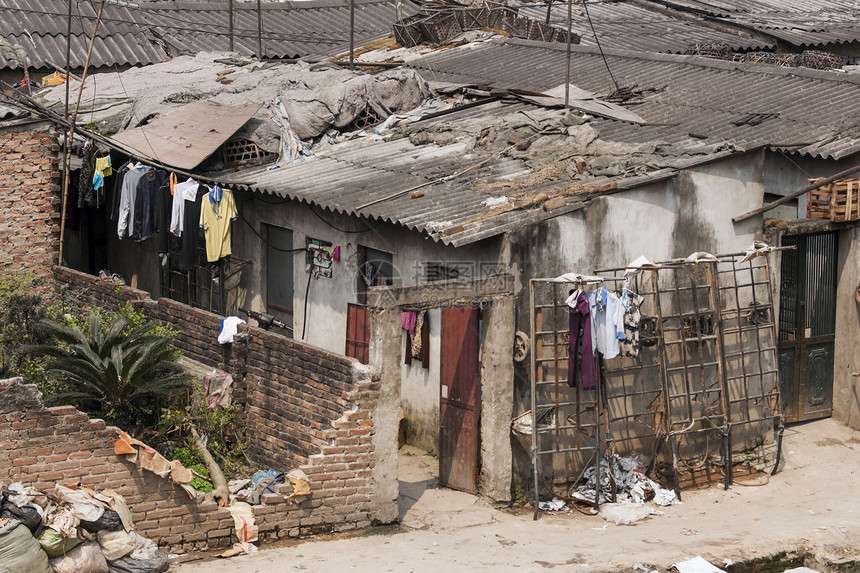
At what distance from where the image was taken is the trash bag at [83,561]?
29.6ft

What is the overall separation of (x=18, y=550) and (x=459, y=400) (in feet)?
15.5

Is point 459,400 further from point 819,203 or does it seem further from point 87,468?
point 819,203

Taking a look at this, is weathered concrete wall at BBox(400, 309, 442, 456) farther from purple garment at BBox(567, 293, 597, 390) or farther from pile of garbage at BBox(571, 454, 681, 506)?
pile of garbage at BBox(571, 454, 681, 506)

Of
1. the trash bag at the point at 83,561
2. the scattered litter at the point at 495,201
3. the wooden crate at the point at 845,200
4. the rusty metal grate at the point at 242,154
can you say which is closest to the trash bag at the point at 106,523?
the trash bag at the point at 83,561

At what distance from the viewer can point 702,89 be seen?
16.0 metres

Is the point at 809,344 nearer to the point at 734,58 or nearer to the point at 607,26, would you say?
the point at 734,58

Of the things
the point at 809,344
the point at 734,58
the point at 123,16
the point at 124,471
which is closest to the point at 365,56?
the point at 123,16

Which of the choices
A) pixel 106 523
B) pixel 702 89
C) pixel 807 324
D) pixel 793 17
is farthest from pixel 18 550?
pixel 793 17

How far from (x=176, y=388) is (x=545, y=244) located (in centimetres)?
395

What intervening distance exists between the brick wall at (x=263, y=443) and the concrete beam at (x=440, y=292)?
0.66 meters

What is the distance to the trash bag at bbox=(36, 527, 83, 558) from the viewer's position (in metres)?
→ 8.96

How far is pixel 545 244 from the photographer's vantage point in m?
11.4

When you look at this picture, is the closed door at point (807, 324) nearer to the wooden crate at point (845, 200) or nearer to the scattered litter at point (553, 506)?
the wooden crate at point (845, 200)

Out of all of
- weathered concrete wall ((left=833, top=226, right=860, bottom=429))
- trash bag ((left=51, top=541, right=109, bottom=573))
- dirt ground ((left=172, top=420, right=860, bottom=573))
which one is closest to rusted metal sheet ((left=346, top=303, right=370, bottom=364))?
dirt ground ((left=172, top=420, right=860, bottom=573))
